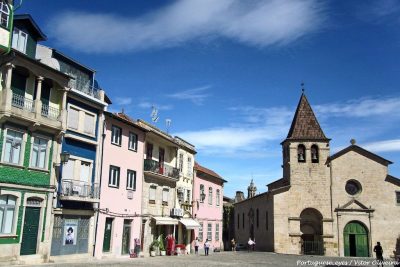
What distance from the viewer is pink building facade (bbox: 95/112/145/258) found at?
27688 millimetres

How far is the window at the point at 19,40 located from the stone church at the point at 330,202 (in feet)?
99.2

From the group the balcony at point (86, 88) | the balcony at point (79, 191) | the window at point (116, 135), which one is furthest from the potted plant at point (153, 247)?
the balcony at point (86, 88)

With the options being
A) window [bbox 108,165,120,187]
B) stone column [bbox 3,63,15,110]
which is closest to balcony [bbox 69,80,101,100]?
stone column [bbox 3,63,15,110]

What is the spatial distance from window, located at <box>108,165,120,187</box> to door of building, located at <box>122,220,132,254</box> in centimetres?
306

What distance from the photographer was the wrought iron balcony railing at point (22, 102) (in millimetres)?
21219

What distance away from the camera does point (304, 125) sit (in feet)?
157

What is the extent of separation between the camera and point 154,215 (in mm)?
33750

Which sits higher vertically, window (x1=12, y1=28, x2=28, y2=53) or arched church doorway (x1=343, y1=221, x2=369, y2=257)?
window (x1=12, y1=28, x2=28, y2=53)

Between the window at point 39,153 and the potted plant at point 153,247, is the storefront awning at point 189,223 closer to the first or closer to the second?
the potted plant at point 153,247

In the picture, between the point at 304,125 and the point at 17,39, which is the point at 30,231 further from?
the point at 304,125

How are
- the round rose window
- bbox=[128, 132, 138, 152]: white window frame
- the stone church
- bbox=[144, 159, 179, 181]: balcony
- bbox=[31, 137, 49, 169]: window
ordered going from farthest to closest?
the round rose window
the stone church
bbox=[144, 159, 179, 181]: balcony
bbox=[128, 132, 138, 152]: white window frame
bbox=[31, 137, 49, 169]: window

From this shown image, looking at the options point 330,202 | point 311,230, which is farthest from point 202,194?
point 330,202

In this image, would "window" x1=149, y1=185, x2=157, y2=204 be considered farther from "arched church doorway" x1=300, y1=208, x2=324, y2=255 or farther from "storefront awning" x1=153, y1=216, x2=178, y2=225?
"arched church doorway" x1=300, y1=208, x2=324, y2=255

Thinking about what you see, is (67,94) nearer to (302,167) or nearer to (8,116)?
(8,116)
